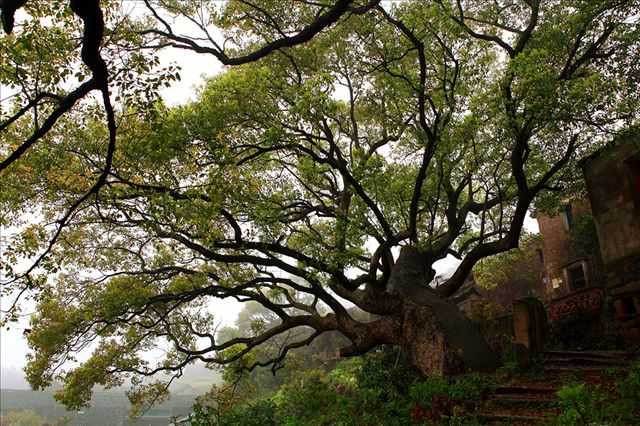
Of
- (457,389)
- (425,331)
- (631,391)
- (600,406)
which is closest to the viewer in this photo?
(600,406)

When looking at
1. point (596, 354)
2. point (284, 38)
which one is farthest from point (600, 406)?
point (284, 38)

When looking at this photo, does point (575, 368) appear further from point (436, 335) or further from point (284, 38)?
point (284, 38)

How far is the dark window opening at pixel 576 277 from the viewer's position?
2266cm

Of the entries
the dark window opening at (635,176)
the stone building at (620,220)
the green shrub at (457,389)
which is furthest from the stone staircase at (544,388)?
the dark window opening at (635,176)

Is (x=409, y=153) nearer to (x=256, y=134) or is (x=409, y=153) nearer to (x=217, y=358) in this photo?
(x=256, y=134)

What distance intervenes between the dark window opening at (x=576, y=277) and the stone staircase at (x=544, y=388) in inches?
487

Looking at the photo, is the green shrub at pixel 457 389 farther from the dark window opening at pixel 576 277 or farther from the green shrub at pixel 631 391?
the dark window opening at pixel 576 277

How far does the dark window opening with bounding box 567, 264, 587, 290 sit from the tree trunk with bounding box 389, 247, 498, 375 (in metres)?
13.0

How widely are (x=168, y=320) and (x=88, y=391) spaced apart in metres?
2.95

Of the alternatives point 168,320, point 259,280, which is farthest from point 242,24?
point 168,320

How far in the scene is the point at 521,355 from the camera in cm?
1148

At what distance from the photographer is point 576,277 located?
23.1m

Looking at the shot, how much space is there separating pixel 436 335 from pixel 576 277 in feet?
→ 48.0

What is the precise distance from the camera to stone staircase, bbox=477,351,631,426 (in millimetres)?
8681
